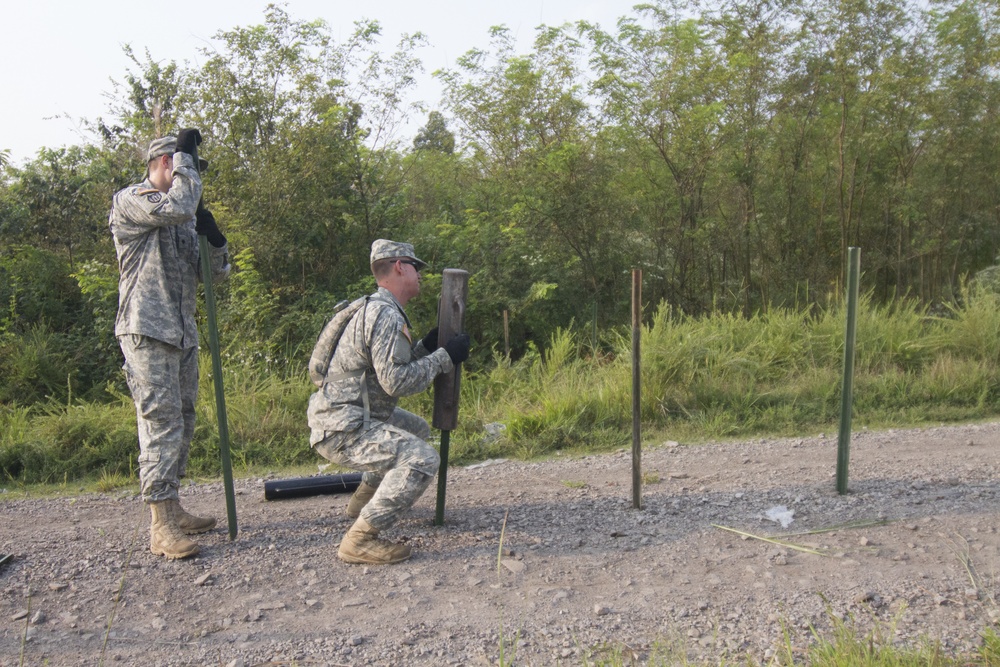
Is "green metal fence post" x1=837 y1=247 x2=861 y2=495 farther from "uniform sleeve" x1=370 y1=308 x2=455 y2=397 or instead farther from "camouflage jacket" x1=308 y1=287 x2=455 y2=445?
"uniform sleeve" x1=370 y1=308 x2=455 y2=397

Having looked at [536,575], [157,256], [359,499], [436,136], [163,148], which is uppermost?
[436,136]

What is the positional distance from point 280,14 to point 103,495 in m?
6.77

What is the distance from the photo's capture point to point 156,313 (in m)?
4.52

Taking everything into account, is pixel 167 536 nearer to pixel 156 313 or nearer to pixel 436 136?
pixel 156 313

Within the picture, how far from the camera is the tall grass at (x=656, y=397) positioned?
7.02 meters

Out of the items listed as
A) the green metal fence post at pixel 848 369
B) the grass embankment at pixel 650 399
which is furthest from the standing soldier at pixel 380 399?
the grass embankment at pixel 650 399

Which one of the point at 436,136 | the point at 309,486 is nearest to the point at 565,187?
the point at 436,136

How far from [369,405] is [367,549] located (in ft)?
2.42

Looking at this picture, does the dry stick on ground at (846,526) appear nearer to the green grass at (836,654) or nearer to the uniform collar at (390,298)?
the green grass at (836,654)

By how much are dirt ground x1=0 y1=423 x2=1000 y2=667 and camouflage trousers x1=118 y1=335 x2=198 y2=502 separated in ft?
1.14

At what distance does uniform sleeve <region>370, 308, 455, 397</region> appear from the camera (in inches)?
172

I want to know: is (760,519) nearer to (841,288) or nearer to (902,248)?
(841,288)

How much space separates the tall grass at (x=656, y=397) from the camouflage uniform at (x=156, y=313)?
2.24 metres

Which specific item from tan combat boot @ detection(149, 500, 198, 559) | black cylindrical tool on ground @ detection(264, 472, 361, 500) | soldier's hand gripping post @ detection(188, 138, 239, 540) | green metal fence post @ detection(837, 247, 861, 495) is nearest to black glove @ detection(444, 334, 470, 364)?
soldier's hand gripping post @ detection(188, 138, 239, 540)
